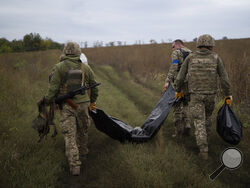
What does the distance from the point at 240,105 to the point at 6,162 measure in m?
6.72

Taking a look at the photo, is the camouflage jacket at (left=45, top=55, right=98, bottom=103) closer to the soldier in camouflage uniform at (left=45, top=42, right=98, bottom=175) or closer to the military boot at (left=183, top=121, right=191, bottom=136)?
the soldier in camouflage uniform at (left=45, top=42, right=98, bottom=175)

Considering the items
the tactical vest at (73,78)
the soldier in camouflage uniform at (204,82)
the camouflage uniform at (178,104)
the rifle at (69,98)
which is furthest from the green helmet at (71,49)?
the camouflage uniform at (178,104)

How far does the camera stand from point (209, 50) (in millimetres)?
4496

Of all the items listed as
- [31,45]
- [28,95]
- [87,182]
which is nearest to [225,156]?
[87,182]

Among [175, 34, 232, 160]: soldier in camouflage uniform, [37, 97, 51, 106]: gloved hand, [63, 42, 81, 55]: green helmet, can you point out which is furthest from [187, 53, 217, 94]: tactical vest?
[37, 97, 51, 106]: gloved hand

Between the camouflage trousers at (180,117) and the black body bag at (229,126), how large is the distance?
1.42 meters

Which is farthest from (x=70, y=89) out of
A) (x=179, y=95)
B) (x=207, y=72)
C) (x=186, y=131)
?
(x=186, y=131)

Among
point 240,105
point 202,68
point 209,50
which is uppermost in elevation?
point 209,50

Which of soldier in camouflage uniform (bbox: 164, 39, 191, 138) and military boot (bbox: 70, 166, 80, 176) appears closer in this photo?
military boot (bbox: 70, 166, 80, 176)

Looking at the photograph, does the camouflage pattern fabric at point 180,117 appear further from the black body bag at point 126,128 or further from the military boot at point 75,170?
the military boot at point 75,170

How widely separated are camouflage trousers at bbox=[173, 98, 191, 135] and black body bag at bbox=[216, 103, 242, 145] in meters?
1.42

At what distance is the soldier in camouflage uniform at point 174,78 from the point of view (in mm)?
5540

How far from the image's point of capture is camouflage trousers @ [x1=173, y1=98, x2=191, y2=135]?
5.67 metres

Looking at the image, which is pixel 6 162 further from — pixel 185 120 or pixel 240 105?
pixel 240 105
